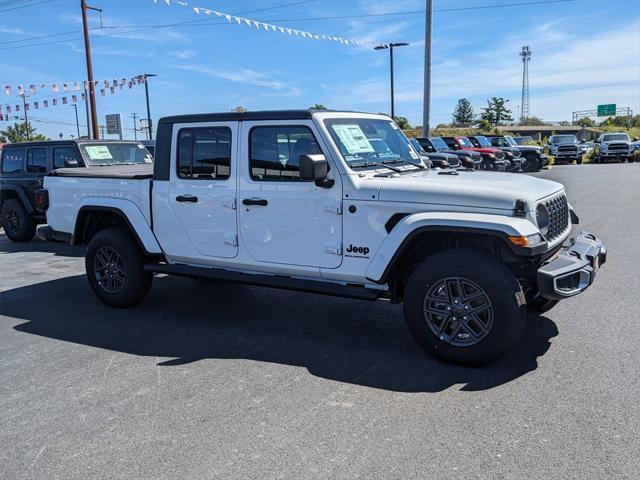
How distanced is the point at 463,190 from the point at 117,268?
370cm

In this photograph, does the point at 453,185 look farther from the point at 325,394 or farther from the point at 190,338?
the point at 190,338

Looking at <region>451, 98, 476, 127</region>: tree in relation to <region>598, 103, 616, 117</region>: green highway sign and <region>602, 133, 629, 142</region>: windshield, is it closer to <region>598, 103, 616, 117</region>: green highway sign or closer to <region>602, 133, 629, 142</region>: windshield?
<region>598, 103, 616, 117</region>: green highway sign

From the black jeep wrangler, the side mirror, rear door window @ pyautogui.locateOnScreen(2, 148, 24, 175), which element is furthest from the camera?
rear door window @ pyautogui.locateOnScreen(2, 148, 24, 175)

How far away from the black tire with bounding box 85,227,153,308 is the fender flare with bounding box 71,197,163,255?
15 cm

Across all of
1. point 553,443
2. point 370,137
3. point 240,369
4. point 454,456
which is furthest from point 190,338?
point 553,443

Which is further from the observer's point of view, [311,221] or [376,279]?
[311,221]

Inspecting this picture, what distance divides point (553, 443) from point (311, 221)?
2465mm

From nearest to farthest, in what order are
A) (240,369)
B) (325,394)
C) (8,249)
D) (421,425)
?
(421,425), (325,394), (240,369), (8,249)

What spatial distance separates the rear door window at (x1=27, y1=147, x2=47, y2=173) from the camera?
10.8 m

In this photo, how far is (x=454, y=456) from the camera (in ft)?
10.0

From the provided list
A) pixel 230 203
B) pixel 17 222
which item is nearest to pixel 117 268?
pixel 230 203

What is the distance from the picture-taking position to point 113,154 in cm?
1088

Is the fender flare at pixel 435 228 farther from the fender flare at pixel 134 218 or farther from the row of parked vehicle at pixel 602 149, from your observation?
the row of parked vehicle at pixel 602 149

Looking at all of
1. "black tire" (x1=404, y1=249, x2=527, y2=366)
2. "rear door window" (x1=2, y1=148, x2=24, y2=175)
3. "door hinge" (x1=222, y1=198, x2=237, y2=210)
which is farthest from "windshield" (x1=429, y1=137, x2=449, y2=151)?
"black tire" (x1=404, y1=249, x2=527, y2=366)
